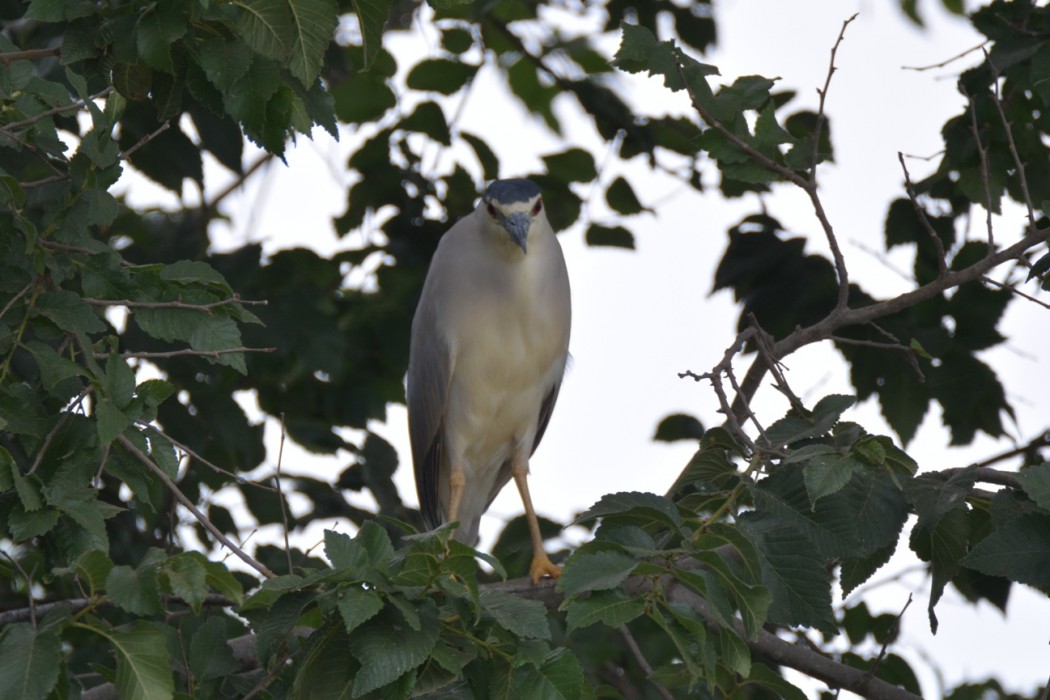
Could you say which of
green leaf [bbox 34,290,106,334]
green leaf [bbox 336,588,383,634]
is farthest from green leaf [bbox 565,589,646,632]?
green leaf [bbox 34,290,106,334]

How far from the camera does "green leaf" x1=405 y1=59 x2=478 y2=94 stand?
4.28 metres

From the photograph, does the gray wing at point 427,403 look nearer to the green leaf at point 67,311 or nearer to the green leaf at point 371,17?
the green leaf at point 371,17

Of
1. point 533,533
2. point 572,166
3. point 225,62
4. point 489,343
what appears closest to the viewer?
point 225,62

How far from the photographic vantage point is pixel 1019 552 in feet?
6.47

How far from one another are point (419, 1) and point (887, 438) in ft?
10.1

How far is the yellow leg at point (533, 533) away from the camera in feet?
12.2

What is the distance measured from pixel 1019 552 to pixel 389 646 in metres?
1.00

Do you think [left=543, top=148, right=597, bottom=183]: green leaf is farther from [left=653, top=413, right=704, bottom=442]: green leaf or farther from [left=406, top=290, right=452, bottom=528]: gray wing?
[left=653, top=413, right=704, bottom=442]: green leaf

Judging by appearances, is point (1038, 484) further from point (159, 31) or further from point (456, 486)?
point (456, 486)

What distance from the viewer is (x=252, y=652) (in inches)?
104

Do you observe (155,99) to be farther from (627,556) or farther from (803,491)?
(803,491)

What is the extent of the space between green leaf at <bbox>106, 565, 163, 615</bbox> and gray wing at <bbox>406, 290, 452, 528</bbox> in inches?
101

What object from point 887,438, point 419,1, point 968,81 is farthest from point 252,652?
point 419,1

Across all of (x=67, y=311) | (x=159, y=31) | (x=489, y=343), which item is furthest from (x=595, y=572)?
(x=489, y=343)
